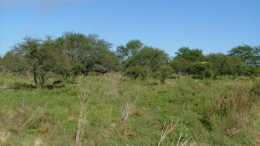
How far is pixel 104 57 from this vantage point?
2844 centimetres

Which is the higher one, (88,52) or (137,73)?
(88,52)

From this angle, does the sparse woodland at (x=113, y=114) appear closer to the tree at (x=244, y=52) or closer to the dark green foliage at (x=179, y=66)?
the dark green foliage at (x=179, y=66)

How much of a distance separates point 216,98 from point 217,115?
869 mm

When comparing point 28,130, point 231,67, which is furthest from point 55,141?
point 231,67

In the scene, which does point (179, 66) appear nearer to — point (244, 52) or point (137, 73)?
point (137, 73)

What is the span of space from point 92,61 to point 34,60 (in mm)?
14428

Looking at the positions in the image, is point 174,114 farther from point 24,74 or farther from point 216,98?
point 24,74

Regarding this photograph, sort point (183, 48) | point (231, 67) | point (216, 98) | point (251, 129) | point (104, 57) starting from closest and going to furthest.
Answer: point (251, 129), point (216, 98), point (231, 67), point (104, 57), point (183, 48)

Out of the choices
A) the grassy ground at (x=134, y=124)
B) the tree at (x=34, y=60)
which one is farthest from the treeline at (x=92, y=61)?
the grassy ground at (x=134, y=124)

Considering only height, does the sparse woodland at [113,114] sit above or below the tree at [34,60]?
below

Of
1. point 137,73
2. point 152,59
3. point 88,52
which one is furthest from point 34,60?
point 152,59

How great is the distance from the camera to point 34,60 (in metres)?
13.7

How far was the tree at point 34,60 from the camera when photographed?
1355 centimetres

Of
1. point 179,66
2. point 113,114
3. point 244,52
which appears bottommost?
point 113,114
